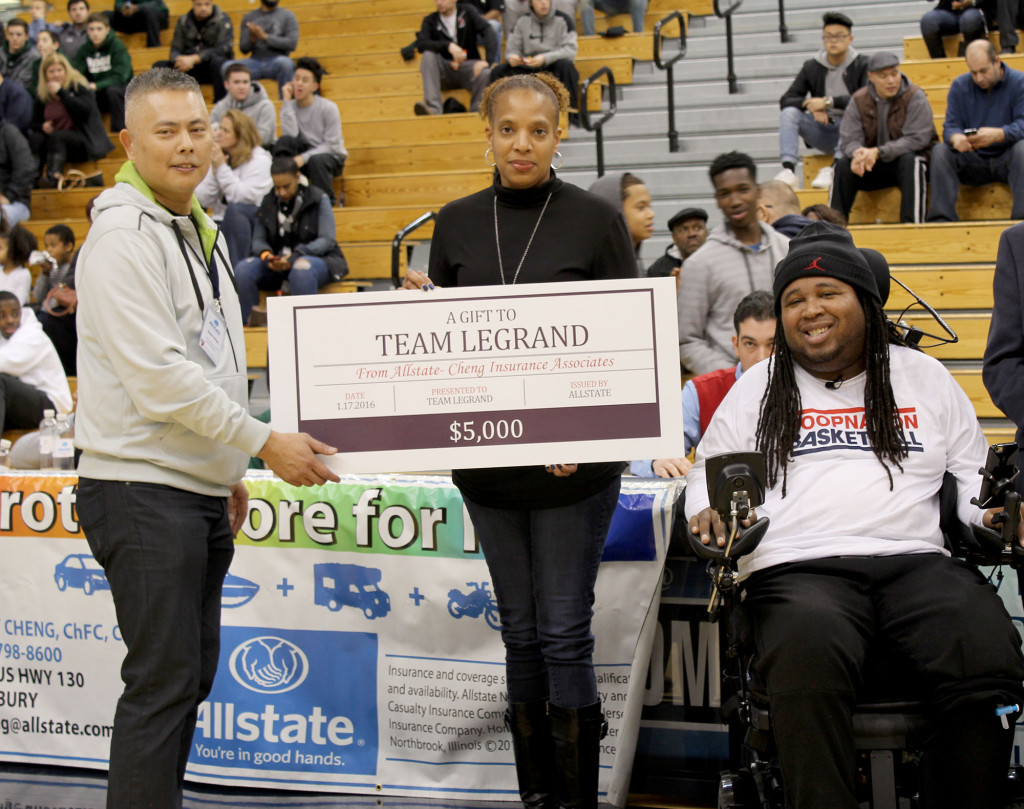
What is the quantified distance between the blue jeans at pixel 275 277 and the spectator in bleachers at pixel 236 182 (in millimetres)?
267

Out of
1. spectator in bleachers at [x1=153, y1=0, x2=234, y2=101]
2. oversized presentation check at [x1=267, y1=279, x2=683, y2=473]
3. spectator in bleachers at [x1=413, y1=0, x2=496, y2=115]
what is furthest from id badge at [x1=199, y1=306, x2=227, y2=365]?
spectator in bleachers at [x1=153, y1=0, x2=234, y2=101]

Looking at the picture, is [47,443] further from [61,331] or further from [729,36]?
[729,36]

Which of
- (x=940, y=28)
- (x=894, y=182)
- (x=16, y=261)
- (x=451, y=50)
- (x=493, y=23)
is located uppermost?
(x=493, y=23)

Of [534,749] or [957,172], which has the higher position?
[957,172]

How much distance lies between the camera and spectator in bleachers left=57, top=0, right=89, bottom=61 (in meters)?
10.2

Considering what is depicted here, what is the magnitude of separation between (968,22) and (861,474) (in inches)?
239

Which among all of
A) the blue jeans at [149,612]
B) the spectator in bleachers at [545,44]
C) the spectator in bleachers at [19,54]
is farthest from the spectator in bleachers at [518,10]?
the blue jeans at [149,612]

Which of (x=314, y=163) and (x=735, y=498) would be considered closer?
(x=735, y=498)

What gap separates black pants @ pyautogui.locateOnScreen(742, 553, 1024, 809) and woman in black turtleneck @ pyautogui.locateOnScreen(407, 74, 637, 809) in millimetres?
420

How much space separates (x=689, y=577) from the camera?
2.96 m

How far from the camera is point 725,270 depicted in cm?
401

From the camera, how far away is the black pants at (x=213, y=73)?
31.6 feet

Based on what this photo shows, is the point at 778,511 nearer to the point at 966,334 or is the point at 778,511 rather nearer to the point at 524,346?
the point at 524,346

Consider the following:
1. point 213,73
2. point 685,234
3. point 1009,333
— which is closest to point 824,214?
point 685,234
